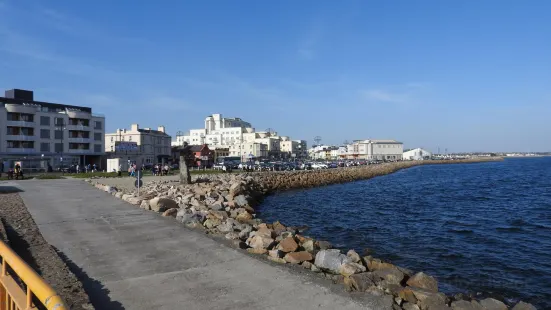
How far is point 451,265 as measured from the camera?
44.7 ft

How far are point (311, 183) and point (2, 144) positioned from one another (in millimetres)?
A: 54192

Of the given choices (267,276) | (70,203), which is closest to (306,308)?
(267,276)

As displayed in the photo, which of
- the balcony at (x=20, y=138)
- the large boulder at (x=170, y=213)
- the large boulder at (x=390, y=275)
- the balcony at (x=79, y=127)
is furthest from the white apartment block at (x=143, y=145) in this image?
the large boulder at (x=390, y=275)

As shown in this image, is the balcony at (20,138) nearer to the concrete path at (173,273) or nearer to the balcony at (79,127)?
the balcony at (79,127)

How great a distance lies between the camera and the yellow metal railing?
3.01 metres

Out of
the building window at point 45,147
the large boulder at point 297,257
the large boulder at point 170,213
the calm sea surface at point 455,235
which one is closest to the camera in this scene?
the large boulder at point 297,257

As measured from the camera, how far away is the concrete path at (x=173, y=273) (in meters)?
7.04

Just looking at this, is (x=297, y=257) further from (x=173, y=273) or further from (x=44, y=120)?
(x=44, y=120)

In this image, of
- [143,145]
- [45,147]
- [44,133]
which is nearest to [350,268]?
[45,147]

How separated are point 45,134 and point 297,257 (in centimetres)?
7681

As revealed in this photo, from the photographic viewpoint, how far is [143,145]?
95500 millimetres

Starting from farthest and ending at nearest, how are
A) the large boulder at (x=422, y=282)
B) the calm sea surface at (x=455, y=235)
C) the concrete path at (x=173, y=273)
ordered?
the calm sea surface at (x=455, y=235), the large boulder at (x=422, y=282), the concrete path at (x=173, y=273)

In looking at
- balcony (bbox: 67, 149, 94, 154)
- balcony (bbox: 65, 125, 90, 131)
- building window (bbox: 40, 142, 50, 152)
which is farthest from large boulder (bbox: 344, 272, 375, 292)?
balcony (bbox: 65, 125, 90, 131)

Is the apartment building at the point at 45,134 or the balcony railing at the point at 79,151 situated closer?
the apartment building at the point at 45,134
